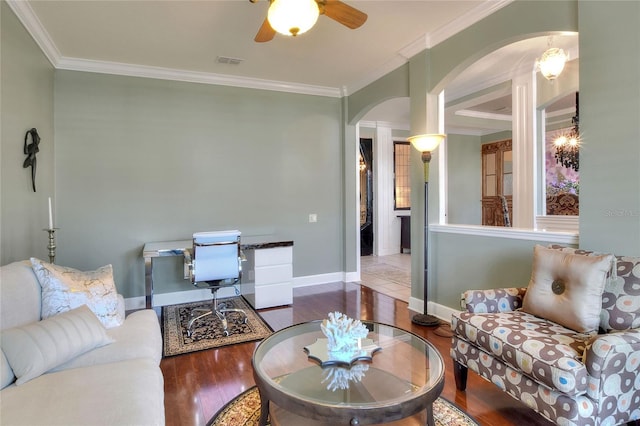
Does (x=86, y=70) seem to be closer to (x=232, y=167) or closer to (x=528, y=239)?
(x=232, y=167)

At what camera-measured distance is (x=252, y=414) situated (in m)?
1.97

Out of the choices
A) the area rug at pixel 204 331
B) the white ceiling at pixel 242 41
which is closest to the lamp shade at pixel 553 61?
the white ceiling at pixel 242 41

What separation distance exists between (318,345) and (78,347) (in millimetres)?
1218

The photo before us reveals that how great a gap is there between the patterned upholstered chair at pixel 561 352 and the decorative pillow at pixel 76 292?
7.16 ft

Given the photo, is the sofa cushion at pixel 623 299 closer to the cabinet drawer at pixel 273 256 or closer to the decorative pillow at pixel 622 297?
the decorative pillow at pixel 622 297

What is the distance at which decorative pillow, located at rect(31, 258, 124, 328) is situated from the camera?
194 centimetres

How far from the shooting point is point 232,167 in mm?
4512

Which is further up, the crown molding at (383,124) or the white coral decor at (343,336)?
the crown molding at (383,124)

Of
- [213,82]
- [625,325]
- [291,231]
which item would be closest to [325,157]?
[291,231]

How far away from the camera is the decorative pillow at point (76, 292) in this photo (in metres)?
1.94

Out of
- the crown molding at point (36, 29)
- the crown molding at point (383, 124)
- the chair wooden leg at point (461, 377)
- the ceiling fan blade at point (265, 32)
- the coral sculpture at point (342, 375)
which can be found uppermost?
the crown molding at point (383, 124)

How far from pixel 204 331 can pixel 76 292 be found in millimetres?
1416

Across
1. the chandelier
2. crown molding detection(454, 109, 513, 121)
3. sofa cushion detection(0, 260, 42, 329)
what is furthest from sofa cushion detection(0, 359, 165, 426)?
crown molding detection(454, 109, 513, 121)

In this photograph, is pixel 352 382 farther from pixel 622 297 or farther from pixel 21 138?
pixel 21 138
